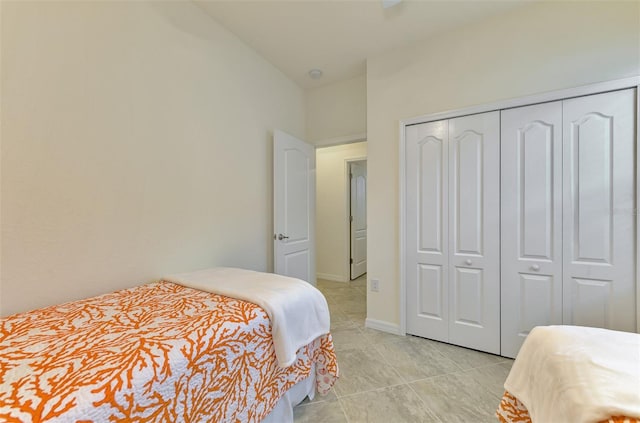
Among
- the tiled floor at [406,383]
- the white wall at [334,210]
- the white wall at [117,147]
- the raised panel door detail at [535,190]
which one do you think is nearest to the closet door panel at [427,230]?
the tiled floor at [406,383]

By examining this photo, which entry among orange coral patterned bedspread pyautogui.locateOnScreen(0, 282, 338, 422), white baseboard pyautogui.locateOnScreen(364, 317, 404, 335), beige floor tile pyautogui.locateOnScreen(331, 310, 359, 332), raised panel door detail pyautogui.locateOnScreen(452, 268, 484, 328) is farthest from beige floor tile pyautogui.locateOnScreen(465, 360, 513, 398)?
orange coral patterned bedspread pyautogui.locateOnScreen(0, 282, 338, 422)

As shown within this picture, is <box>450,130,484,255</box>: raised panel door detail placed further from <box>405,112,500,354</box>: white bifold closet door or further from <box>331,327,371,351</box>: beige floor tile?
<box>331,327,371,351</box>: beige floor tile

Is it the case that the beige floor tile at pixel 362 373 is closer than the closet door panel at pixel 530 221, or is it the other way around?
the beige floor tile at pixel 362 373

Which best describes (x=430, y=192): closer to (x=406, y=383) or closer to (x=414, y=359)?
(x=414, y=359)

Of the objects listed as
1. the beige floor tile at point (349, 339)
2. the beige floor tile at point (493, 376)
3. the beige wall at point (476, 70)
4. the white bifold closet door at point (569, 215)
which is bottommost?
the beige floor tile at point (349, 339)

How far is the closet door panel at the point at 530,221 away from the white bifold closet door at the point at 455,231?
67 millimetres

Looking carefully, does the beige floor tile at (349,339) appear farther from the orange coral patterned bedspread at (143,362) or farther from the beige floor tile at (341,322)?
the orange coral patterned bedspread at (143,362)

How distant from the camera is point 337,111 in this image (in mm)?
3004

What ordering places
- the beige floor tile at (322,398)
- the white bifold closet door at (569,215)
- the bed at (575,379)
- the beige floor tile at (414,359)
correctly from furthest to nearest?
the beige floor tile at (414,359) < the white bifold closet door at (569,215) < the beige floor tile at (322,398) < the bed at (575,379)

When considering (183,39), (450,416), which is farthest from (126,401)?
(183,39)

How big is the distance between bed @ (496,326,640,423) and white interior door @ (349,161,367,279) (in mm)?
3374

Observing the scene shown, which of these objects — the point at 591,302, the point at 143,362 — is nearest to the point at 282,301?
the point at 143,362

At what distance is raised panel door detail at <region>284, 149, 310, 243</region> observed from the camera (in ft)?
8.77

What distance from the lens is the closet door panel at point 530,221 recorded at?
1.79 meters
